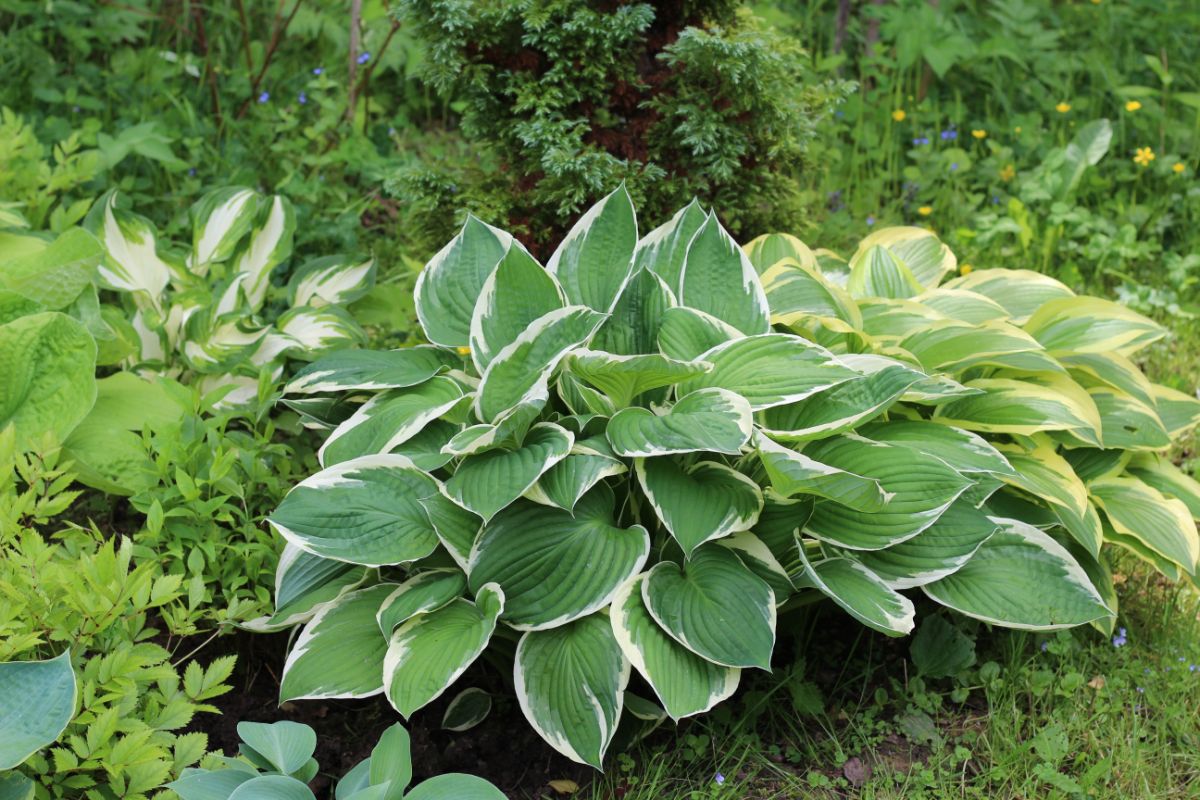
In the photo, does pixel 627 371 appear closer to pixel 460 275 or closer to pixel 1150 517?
pixel 460 275

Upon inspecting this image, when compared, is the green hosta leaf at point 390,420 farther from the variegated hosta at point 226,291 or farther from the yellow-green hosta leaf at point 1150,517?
the yellow-green hosta leaf at point 1150,517

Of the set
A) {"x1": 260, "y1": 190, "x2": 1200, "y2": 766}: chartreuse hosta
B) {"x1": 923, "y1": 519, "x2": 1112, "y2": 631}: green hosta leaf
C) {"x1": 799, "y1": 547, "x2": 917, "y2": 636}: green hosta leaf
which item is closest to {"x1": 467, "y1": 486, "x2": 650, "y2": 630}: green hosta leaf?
{"x1": 260, "y1": 190, "x2": 1200, "y2": 766}: chartreuse hosta

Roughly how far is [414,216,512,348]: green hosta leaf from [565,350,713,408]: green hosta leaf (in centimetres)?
36

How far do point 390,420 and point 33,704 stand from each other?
2.79 ft

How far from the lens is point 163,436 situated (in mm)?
2320

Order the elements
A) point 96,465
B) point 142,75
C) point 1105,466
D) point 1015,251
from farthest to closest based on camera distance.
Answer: point 142,75 → point 1015,251 → point 1105,466 → point 96,465

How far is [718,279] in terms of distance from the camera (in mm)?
2379

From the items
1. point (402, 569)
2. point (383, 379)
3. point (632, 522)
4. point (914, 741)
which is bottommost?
point (914, 741)

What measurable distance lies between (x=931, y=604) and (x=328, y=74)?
10.5 feet

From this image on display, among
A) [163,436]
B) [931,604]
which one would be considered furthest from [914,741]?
[163,436]

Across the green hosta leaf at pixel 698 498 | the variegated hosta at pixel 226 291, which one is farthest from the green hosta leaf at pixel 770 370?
the variegated hosta at pixel 226 291

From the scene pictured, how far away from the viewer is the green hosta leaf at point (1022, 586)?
87.4 inches

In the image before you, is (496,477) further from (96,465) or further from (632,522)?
(96,465)

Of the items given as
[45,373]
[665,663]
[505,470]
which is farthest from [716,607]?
[45,373]
